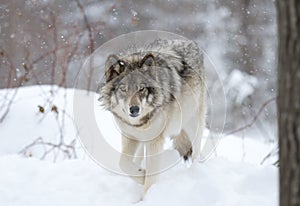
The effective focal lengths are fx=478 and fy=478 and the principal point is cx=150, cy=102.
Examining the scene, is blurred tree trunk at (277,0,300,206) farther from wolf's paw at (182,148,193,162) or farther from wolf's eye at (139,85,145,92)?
wolf's paw at (182,148,193,162)

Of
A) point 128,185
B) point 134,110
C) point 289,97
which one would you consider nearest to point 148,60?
point 134,110

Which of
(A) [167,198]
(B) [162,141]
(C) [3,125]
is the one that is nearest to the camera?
(A) [167,198]

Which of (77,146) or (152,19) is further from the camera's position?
(152,19)

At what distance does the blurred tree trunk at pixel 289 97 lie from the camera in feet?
5.14

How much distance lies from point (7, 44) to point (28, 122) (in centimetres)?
703

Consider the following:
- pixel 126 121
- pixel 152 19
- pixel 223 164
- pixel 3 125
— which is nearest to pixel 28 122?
pixel 3 125

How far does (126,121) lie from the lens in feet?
12.7

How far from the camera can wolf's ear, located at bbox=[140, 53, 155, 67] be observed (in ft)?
12.4

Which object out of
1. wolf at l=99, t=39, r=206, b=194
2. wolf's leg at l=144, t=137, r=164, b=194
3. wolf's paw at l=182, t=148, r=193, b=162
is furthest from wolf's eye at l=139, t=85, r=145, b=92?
wolf's paw at l=182, t=148, r=193, b=162

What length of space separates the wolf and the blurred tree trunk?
2.03 m

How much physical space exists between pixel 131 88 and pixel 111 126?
2.40 meters

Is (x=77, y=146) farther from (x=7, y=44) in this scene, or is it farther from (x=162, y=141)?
(x=7, y=44)

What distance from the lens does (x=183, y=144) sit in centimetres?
455

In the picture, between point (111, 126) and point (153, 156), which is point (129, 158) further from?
point (111, 126)
